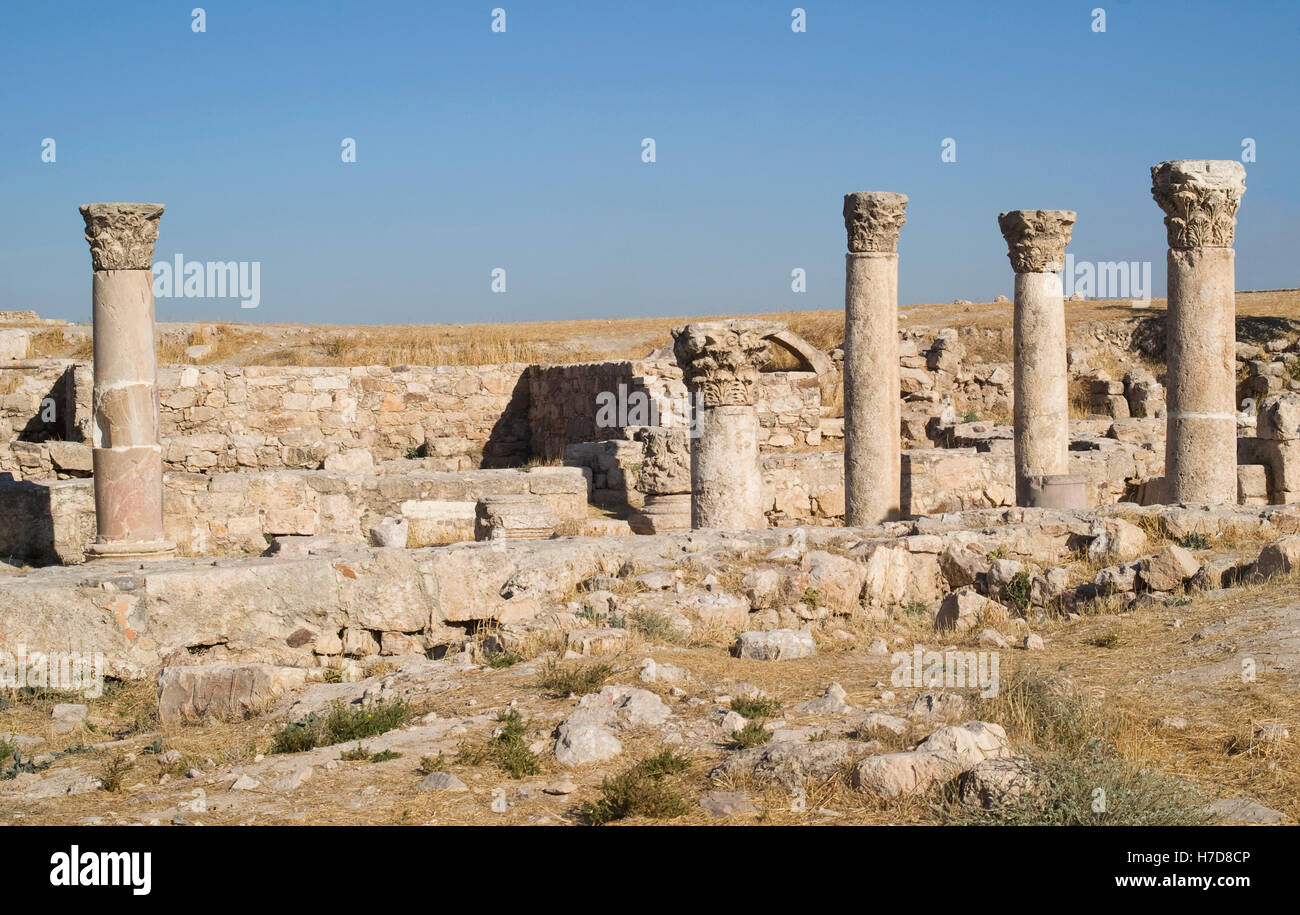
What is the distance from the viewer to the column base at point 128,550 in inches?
418

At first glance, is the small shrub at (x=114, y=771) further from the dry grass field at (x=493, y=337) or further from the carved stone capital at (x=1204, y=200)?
the dry grass field at (x=493, y=337)

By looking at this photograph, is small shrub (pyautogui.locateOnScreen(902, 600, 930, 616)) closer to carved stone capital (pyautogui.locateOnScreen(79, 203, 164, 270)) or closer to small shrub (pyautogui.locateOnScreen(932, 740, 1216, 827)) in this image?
small shrub (pyautogui.locateOnScreen(932, 740, 1216, 827))

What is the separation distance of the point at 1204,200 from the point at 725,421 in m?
5.14

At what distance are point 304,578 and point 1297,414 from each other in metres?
11.6

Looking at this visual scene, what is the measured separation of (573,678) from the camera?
6668mm

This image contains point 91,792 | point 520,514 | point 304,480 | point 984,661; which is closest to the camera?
point 91,792

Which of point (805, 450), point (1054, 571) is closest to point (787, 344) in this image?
point (805, 450)

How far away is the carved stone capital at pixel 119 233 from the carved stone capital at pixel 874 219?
6814 mm

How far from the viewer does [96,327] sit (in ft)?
36.1

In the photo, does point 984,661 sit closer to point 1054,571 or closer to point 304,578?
point 1054,571

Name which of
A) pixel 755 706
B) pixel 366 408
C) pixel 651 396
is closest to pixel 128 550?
pixel 755 706

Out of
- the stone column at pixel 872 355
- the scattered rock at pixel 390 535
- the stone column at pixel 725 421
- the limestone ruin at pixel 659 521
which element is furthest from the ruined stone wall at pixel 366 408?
the stone column at pixel 872 355

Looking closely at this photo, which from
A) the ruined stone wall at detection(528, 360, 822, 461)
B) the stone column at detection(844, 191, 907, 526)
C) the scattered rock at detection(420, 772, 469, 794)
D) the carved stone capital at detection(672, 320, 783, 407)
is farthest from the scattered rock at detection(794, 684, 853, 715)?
the ruined stone wall at detection(528, 360, 822, 461)
